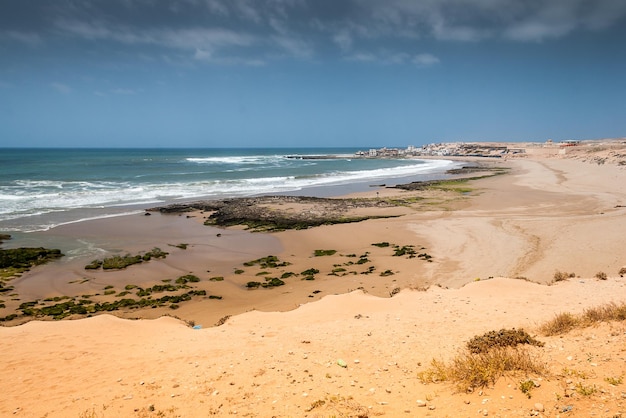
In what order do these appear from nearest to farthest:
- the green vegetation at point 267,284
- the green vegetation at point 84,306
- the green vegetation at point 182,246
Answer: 1. the green vegetation at point 84,306
2. the green vegetation at point 267,284
3. the green vegetation at point 182,246

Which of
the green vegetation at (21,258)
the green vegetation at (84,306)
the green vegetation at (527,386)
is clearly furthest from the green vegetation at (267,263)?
the green vegetation at (527,386)

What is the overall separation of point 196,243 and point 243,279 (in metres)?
5.67

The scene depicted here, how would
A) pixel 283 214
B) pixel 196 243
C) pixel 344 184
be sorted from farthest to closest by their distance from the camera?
pixel 344 184 → pixel 283 214 → pixel 196 243

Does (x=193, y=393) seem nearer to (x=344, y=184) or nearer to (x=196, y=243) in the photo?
(x=196, y=243)

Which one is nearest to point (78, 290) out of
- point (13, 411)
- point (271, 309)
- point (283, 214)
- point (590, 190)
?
point (271, 309)

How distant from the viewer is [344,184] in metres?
42.8

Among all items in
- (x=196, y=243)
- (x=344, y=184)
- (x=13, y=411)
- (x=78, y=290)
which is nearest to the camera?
(x=13, y=411)

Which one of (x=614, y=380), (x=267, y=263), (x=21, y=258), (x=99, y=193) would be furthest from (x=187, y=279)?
(x=99, y=193)

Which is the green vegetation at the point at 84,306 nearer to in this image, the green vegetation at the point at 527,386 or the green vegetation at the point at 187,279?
the green vegetation at the point at 187,279

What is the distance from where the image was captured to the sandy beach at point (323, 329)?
4988 millimetres

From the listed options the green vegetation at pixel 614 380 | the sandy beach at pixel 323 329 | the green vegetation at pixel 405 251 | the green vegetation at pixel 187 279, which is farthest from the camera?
the green vegetation at pixel 405 251

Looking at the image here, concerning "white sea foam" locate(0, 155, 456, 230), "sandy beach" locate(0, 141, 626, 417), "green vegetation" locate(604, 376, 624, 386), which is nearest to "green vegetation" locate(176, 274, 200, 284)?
"sandy beach" locate(0, 141, 626, 417)

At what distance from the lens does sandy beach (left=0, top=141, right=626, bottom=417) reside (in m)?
4.99

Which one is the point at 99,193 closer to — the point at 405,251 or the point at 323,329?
the point at 405,251
